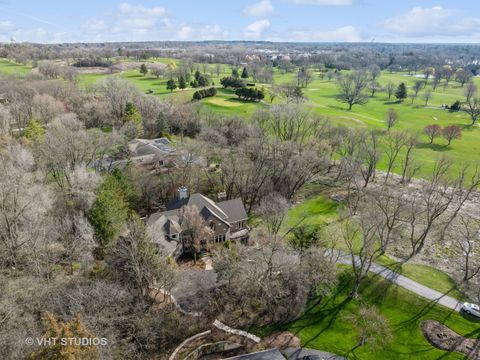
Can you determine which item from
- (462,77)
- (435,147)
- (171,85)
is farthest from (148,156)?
(462,77)

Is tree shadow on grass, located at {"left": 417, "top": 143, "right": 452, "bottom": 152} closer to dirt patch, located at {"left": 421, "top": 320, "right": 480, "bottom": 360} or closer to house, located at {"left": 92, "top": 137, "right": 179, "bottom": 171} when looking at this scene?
dirt patch, located at {"left": 421, "top": 320, "right": 480, "bottom": 360}

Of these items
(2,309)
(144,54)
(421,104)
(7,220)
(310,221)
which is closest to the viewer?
(2,309)

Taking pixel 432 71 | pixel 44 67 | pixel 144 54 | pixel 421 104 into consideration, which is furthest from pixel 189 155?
pixel 432 71

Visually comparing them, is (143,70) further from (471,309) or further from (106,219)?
(471,309)

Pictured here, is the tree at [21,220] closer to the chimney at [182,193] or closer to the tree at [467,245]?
the chimney at [182,193]

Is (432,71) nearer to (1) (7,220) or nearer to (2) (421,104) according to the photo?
(2) (421,104)

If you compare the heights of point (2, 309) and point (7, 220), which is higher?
point (7, 220)

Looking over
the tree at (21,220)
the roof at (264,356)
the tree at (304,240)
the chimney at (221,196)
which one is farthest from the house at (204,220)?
the roof at (264,356)
